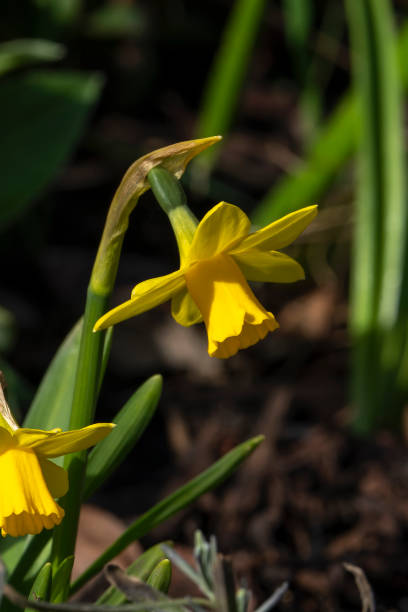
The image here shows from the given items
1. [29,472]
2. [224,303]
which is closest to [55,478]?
[29,472]

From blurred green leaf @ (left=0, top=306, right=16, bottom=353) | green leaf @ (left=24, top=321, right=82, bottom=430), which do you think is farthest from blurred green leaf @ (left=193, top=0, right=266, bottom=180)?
green leaf @ (left=24, top=321, right=82, bottom=430)

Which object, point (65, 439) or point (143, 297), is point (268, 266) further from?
point (65, 439)

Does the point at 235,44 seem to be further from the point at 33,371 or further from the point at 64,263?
the point at 33,371

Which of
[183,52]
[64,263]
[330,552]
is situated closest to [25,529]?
[330,552]

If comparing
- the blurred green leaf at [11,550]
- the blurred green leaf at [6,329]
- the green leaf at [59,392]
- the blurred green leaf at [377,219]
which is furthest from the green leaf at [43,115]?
the blurred green leaf at [11,550]

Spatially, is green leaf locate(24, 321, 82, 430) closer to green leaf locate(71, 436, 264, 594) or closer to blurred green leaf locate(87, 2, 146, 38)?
green leaf locate(71, 436, 264, 594)

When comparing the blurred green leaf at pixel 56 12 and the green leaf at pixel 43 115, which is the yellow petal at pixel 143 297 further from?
the blurred green leaf at pixel 56 12
